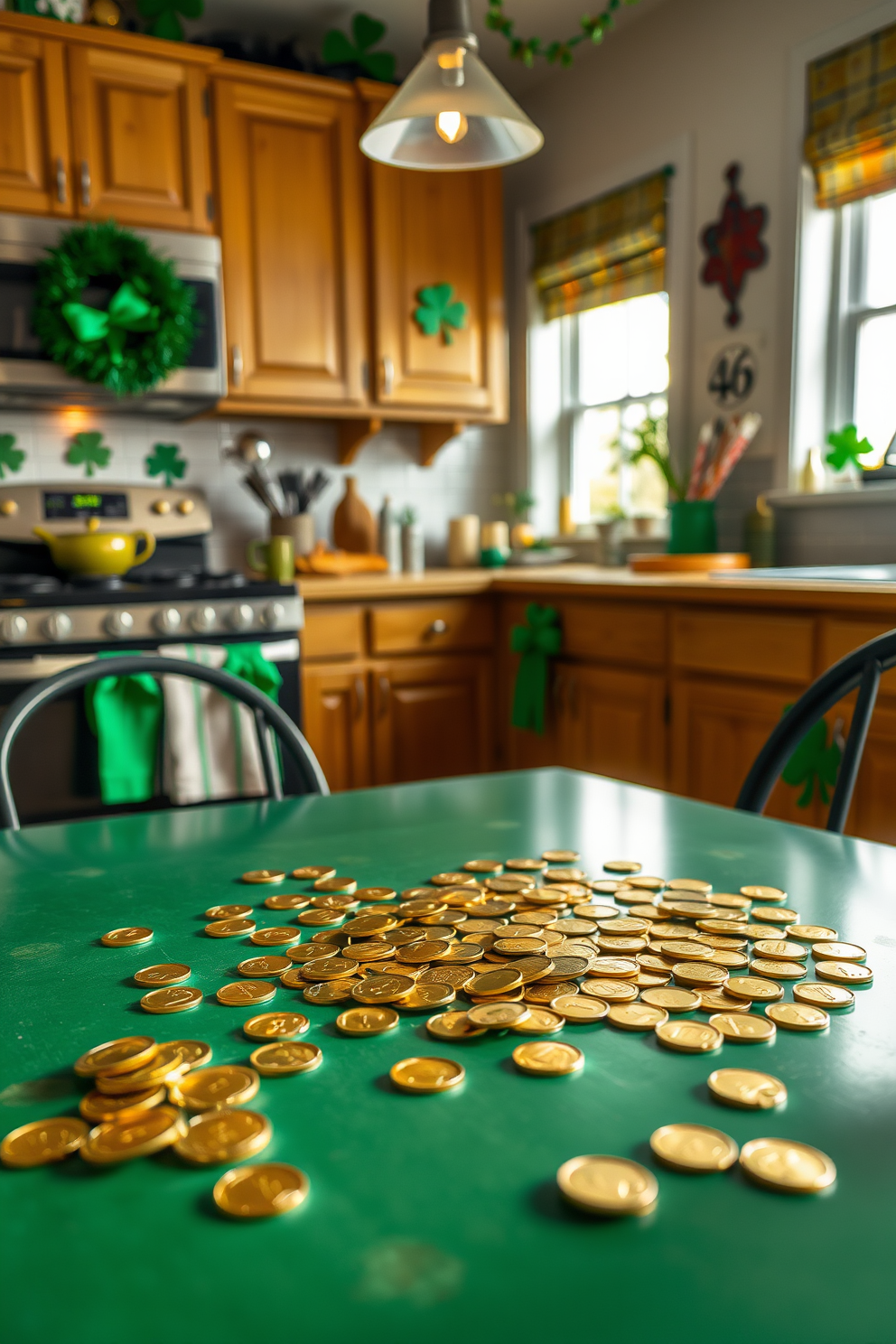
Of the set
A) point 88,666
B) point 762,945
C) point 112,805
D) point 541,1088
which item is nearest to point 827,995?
point 762,945

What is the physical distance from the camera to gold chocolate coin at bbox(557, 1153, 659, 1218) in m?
0.40

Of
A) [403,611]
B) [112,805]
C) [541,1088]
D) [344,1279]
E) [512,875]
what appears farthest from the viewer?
[403,611]

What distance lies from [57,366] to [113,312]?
22 centimetres

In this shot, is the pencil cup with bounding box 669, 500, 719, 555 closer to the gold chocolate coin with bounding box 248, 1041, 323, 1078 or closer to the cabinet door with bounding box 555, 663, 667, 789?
the cabinet door with bounding box 555, 663, 667, 789

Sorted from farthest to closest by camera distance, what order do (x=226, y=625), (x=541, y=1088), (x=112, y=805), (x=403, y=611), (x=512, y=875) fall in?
(x=403, y=611)
(x=226, y=625)
(x=112, y=805)
(x=512, y=875)
(x=541, y=1088)

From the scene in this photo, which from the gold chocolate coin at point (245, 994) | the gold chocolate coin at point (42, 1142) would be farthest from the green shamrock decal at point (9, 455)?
the gold chocolate coin at point (42, 1142)

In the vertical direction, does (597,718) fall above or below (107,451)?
below

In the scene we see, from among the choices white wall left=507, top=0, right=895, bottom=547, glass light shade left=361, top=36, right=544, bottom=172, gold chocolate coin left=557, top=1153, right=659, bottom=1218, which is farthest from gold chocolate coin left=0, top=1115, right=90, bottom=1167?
white wall left=507, top=0, right=895, bottom=547

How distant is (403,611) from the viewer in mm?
3258

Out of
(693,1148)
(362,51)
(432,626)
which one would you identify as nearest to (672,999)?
(693,1148)

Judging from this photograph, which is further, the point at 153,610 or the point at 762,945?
the point at 153,610

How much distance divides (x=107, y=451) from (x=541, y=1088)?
3.25 meters

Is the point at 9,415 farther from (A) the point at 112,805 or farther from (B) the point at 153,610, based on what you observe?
(A) the point at 112,805

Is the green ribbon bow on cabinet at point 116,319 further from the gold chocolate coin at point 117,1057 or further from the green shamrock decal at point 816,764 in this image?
the gold chocolate coin at point 117,1057
